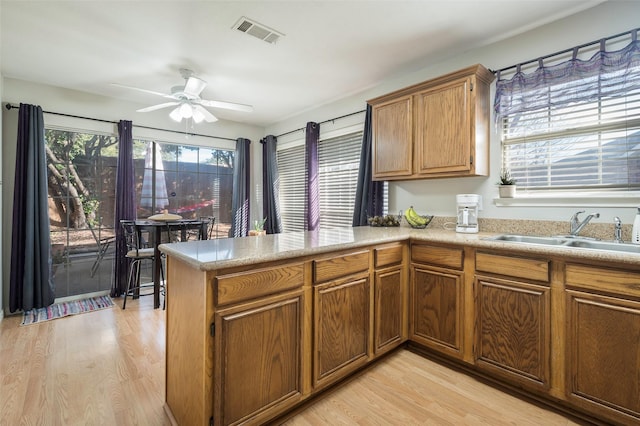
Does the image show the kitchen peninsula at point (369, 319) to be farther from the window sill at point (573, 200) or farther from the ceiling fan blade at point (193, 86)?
the ceiling fan blade at point (193, 86)

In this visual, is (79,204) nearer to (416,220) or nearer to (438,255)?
(416,220)

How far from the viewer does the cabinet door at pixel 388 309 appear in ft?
6.99

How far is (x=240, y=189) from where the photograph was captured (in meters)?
4.95

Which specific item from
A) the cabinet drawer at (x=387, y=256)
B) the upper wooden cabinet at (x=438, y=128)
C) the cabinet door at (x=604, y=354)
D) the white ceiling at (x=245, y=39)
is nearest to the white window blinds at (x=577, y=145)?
the upper wooden cabinet at (x=438, y=128)

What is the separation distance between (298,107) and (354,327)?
10.9 ft

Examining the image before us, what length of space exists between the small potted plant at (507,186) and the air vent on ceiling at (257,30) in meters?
2.15

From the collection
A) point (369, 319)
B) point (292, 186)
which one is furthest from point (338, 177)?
point (369, 319)

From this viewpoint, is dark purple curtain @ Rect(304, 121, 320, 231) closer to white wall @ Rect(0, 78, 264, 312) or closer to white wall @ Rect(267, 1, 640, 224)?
white wall @ Rect(267, 1, 640, 224)

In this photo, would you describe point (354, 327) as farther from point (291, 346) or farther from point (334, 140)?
point (334, 140)

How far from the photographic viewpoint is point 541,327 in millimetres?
1760

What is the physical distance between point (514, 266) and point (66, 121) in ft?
15.4

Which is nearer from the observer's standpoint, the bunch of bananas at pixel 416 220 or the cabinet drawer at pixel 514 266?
the cabinet drawer at pixel 514 266

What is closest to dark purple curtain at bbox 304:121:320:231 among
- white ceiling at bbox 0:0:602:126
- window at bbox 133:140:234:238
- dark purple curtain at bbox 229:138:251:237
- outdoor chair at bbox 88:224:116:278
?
white ceiling at bbox 0:0:602:126

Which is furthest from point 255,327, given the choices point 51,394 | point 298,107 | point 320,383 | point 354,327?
point 298,107
